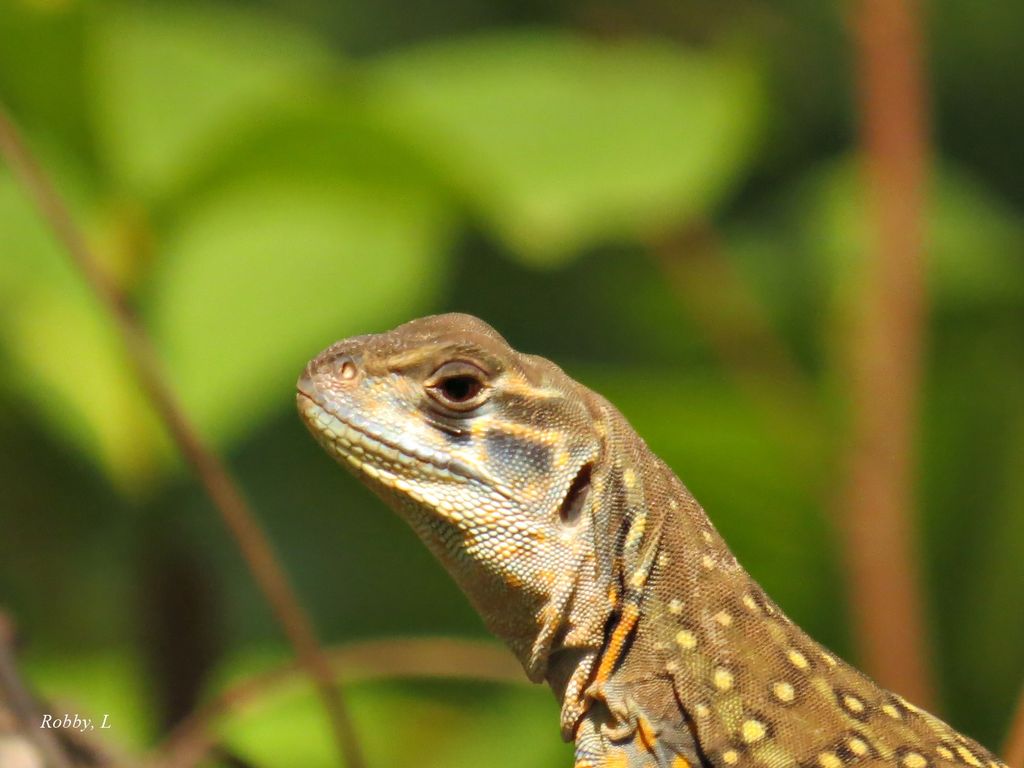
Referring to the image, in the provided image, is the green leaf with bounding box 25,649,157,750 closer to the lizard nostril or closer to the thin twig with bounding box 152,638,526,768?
the thin twig with bounding box 152,638,526,768

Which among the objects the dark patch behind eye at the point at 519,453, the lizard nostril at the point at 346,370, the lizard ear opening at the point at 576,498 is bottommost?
the lizard ear opening at the point at 576,498

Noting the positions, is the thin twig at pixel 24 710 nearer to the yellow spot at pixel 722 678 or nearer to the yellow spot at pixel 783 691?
the yellow spot at pixel 722 678

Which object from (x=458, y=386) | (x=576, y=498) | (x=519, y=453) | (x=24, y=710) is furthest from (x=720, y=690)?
(x=24, y=710)

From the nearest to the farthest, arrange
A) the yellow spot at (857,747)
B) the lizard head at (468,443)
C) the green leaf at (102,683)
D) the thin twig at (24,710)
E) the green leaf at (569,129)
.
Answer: the thin twig at (24,710) → the yellow spot at (857,747) → the lizard head at (468,443) → the green leaf at (102,683) → the green leaf at (569,129)

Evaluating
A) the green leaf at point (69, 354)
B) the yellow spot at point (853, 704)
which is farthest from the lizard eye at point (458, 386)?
the green leaf at point (69, 354)

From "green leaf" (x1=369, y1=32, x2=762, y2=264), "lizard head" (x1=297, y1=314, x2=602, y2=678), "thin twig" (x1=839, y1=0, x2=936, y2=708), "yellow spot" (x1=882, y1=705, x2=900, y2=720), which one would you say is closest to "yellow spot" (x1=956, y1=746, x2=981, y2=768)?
"yellow spot" (x1=882, y1=705, x2=900, y2=720)

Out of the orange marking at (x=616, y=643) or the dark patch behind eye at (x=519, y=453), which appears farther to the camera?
the dark patch behind eye at (x=519, y=453)
